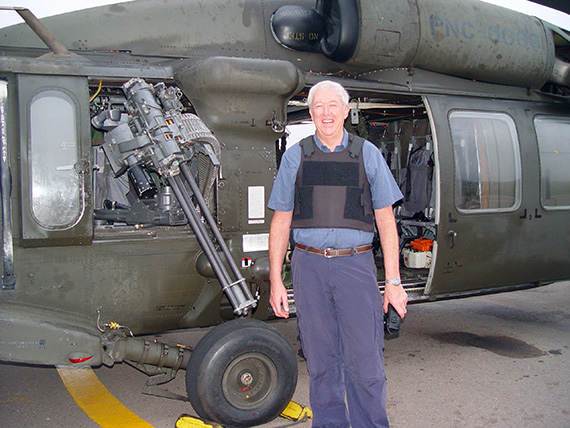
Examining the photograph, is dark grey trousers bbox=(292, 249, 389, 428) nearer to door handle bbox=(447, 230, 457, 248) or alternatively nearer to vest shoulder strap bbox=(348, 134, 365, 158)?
vest shoulder strap bbox=(348, 134, 365, 158)

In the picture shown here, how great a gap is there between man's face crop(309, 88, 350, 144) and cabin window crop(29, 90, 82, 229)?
1.73 m

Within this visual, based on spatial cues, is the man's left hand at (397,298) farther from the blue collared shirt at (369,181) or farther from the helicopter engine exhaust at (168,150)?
the helicopter engine exhaust at (168,150)

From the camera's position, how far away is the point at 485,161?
500 cm

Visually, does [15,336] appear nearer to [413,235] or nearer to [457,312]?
[413,235]

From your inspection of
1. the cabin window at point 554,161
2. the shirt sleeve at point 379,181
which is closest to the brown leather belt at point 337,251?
the shirt sleeve at point 379,181

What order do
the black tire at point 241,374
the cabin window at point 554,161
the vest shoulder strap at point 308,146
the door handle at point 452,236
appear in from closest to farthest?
1. the vest shoulder strap at point 308,146
2. the black tire at point 241,374
3. the door handle at point 452,236
4. the cabin window at point 554,161

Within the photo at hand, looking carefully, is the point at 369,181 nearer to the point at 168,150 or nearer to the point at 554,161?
the point at 168,150

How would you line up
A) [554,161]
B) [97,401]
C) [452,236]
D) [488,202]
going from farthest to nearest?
[554,161]
[488,202]
[452,236]
[97,401]

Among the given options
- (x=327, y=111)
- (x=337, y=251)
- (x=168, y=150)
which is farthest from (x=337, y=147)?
(x=168, y=150)

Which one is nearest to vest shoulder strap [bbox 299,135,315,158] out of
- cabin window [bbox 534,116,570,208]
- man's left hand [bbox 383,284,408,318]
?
man's left hand [bbox 383,284,408,318]

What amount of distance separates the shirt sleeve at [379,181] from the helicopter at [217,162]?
1171mm

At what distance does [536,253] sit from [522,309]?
1.81m

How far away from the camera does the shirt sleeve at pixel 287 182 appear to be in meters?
3.05

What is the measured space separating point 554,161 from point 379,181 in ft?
11.1
